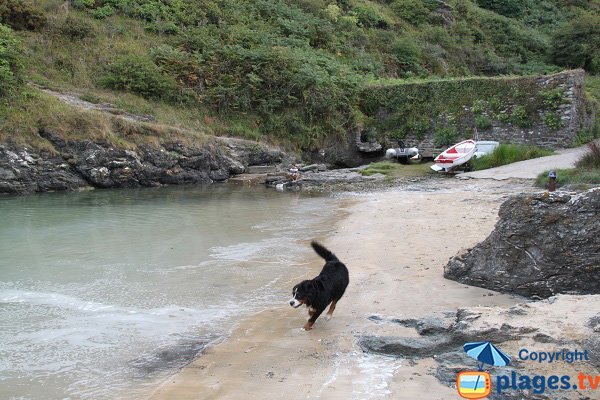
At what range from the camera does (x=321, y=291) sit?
5.72 meters

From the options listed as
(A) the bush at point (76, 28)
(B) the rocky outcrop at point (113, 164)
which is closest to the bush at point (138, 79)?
(A) the bush at point (76, 28)

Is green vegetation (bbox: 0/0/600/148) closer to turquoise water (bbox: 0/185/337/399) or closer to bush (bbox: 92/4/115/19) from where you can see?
bush (bbox: 92/4/115/19)

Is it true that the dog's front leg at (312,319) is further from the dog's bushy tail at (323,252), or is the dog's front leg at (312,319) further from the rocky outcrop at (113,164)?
the rocky outcrop at (113,164)

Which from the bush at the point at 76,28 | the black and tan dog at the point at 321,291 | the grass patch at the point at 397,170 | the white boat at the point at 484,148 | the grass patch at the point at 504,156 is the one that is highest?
the bush at the point at 76,28

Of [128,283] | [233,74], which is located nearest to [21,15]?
[233,74]

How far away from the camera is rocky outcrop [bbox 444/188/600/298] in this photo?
243 inches

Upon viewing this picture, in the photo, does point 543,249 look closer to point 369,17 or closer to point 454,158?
point 454,158

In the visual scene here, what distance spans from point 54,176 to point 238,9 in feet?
55.1

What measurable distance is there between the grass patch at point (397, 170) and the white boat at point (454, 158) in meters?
0.58

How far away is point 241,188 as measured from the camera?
19766 millimetres

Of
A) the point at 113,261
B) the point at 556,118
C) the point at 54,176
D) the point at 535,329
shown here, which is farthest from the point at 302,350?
the point at 556,118

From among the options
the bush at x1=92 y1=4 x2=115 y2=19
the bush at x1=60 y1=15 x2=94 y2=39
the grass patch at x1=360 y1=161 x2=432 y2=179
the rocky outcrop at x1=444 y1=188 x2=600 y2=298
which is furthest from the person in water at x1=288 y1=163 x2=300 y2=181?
the bush at x1=92 y1=4 x2=115 y2=19

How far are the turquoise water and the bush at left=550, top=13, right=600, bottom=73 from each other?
29.1 meters

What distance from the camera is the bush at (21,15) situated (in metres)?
24.2
